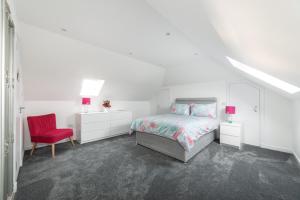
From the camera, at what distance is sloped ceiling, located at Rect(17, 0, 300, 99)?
64cm

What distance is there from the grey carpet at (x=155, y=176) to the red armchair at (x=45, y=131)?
0.35 meters

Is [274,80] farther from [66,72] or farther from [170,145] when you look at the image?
[66,72]

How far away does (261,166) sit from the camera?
2355mm

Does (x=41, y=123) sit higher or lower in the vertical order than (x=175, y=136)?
higher

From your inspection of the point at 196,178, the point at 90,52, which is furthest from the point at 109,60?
the point at 196,178

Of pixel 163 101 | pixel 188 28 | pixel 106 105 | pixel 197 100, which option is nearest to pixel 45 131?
pixel 106 105

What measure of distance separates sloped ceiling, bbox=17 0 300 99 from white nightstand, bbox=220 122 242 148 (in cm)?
142

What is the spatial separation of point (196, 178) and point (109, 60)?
10.5 feet

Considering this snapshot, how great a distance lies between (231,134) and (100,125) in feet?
11.7

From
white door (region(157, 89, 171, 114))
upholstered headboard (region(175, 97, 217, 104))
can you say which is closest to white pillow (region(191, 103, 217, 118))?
upholstered headboard (region(175, 97, 217, 104))

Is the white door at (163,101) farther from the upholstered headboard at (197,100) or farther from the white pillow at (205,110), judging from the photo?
the white pillow at (205,110)

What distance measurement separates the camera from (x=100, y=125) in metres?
3.85

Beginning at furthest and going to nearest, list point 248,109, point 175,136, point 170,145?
point 248,109, point 170,145, point 175,136

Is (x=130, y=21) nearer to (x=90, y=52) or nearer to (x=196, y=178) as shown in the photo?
(x=90, y=52)
